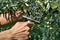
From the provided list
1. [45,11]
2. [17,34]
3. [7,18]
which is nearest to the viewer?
[17,34]

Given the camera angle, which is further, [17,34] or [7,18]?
[7,18]

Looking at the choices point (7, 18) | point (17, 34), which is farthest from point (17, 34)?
point (7, 18)

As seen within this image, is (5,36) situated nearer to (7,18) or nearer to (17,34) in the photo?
(17,34)

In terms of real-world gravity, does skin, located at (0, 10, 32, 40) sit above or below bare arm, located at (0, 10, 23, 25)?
above

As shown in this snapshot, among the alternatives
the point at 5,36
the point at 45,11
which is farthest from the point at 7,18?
the point at 5,36

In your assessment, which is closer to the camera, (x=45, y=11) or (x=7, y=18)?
(x=45, y=11)

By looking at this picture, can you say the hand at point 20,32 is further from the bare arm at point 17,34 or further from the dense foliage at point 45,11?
the dense foliage at point 45,11

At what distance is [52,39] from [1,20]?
23.5 inches

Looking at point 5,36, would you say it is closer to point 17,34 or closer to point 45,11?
point 17,34

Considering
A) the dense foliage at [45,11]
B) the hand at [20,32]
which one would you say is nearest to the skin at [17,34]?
the hand at [20,32]

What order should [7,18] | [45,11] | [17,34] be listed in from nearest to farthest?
[17,34] → [45,11] → [7,18]

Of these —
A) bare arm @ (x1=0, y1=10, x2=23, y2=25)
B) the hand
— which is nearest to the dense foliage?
bare arm @ (x1=0, y1=10, x2=23, y2=25)

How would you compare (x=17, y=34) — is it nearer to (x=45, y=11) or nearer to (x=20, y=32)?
(x=20, y=32)

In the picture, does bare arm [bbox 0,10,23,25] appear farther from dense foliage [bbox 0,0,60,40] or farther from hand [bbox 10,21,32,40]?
hand [bbox 10,21,32,40]
